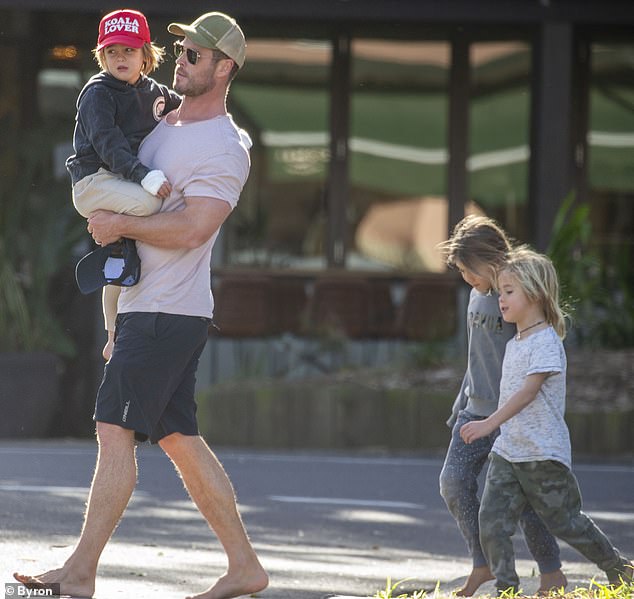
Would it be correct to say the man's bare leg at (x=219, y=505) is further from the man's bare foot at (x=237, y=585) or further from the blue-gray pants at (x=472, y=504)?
the blue-gray pants at (x=472, y=504)

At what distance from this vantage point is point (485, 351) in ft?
19.7

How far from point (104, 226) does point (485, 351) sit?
1567 millimetres

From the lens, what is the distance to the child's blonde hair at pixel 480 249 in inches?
236

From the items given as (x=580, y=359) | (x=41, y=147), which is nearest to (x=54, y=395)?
(x=41, y=147)

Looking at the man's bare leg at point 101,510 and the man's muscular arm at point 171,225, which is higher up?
the man's muscular arm at point 171,225

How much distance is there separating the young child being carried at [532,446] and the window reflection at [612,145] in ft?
34.3

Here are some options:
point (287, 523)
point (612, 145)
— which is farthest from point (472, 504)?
point (612, 145)

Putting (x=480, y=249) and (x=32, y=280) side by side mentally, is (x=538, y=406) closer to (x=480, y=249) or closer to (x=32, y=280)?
(x=480, y=249)

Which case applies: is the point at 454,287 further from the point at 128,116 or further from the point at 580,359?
the point at 128,116

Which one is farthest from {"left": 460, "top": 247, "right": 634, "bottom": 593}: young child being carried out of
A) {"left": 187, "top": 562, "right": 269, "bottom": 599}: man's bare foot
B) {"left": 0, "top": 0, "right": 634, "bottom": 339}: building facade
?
{"left": 0, "top": 0, "right": 634, "bottom": 339}: building facade

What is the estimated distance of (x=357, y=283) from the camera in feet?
50.9

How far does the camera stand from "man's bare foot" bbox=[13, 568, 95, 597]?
511 cm

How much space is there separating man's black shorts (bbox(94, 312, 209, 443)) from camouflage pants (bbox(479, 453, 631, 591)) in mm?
1117

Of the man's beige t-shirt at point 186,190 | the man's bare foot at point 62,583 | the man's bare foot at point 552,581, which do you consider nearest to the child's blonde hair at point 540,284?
the man's bare foot at point 552,581
